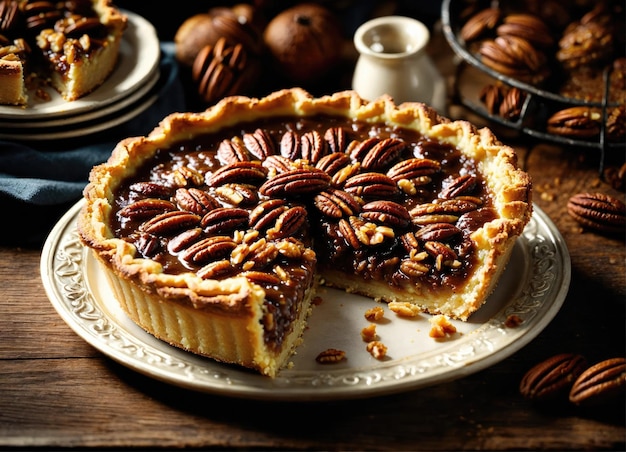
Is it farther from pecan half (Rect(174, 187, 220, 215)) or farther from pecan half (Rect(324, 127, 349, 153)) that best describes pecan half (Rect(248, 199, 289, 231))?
pecan half (Rect(324, 127, 349, 153))

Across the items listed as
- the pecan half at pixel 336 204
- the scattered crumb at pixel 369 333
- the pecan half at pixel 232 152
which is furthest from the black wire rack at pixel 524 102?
the scattered crumb at pixel 369 333

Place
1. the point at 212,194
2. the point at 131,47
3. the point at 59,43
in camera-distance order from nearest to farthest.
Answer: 1. the point at 212,194
2. the point at 59,43
3. the point at 131,47

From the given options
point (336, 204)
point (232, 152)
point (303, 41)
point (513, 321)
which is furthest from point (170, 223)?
point (303, 41)

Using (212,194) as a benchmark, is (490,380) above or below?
below

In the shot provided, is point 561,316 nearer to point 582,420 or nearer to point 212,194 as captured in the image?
point 582,420

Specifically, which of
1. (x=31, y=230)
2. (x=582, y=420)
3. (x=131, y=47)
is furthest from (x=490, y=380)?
(x=131, y=47)

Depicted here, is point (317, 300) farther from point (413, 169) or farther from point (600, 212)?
point (600, 212)
